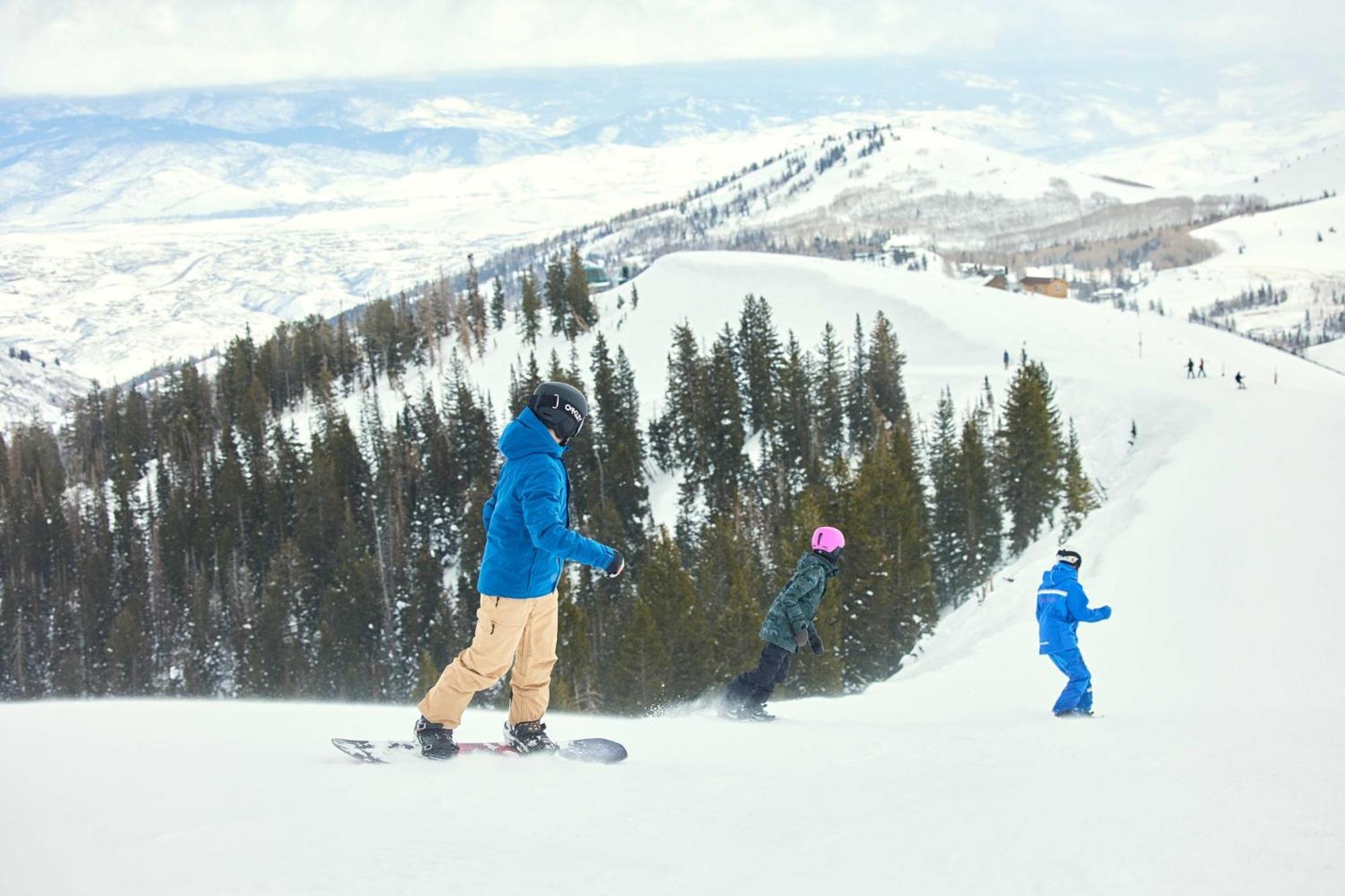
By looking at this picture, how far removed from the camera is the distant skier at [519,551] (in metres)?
6.86

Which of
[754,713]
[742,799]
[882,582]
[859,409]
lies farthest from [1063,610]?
[859,409]

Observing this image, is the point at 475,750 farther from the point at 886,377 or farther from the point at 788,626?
the point at 886,377

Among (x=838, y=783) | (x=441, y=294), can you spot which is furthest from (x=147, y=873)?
(x=441, y=294)

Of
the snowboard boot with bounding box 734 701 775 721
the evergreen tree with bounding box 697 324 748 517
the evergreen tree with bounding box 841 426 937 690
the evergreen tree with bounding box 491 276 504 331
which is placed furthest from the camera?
the evergreen tree with bounding box 491 276 504 331

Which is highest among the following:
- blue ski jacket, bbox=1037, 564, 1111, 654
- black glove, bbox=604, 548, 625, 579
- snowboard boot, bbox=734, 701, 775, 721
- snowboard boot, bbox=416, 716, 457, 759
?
black glove, bbox=604, 548, 625, 579

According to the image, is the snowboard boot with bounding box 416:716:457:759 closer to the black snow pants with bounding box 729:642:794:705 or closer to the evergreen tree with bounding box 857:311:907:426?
the black snow pants with bounding box 729:642:794:705

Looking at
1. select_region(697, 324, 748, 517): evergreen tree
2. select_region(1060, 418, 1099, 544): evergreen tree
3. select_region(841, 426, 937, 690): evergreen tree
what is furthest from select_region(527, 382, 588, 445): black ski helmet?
select_region(697, 324, 748, 517): evergreen tree

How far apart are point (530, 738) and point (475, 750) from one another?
1.28 ft

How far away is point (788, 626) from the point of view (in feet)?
33.5

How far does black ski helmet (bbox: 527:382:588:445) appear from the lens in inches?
275

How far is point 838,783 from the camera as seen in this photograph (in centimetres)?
660

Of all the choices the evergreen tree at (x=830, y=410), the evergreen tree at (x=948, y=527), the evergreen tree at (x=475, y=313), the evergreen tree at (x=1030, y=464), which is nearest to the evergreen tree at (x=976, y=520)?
the evergreen tree at (x=948, y=527)

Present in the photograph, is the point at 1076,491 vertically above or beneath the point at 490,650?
beneath

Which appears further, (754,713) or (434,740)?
(754,713)
